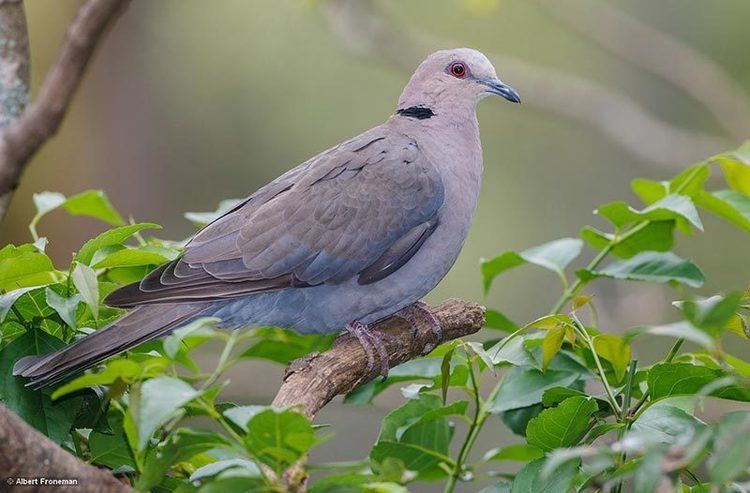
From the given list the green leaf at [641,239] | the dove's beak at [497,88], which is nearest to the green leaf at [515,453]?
the green leaf at [641,239]

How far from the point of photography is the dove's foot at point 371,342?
8.83 ft

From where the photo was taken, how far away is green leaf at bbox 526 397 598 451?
6.32 ft

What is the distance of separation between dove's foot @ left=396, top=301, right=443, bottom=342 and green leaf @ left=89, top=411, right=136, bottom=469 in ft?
4.06

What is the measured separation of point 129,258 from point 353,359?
0.69 metres

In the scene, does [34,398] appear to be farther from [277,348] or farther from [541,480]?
[541,480]

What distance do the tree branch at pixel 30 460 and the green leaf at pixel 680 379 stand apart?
117 centimetres

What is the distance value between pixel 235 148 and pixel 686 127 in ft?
15.9

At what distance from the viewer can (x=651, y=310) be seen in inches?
194

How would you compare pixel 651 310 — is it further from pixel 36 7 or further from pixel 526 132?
pixel 526 132

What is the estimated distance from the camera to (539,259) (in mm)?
2672

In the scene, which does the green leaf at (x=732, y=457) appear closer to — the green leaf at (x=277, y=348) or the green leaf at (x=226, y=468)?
the green leaf at (x=226, y=468)

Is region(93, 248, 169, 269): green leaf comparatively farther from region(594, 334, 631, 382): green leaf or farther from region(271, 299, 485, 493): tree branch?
region(594, 334, 631, 382): green leaf

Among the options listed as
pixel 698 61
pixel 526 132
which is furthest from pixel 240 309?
pixel 526 132

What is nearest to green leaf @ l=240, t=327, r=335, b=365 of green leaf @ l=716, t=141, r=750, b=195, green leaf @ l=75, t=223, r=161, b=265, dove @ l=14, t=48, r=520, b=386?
dove @ l=14, t=48, r=520, b=386
